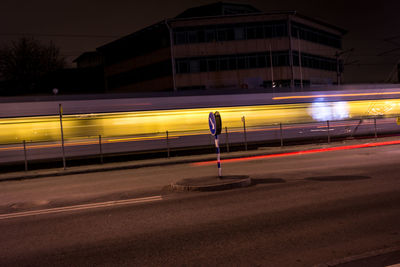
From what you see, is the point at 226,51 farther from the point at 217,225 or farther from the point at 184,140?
the point at 217,225

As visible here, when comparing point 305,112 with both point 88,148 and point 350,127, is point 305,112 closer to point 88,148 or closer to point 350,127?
point 350,127

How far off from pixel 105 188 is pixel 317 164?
23.8 ft

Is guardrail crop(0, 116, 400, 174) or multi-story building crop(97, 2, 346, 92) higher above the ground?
multi-story building crop(97, 2, 346, 92)

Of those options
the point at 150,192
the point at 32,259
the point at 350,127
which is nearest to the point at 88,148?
the point at 150,192

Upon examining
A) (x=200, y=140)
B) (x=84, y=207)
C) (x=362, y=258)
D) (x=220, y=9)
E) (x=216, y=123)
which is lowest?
(x=362, y=258)

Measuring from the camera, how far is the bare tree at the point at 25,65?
46031mm

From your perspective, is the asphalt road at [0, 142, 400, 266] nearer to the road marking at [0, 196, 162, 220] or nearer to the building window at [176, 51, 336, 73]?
the road marking at [0, 196, 162, 220]

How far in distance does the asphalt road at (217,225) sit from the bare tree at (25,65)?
41.0m

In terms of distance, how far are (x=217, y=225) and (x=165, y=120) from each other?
47.5 ft

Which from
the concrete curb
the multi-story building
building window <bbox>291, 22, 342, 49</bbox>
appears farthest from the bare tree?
the concrete curb

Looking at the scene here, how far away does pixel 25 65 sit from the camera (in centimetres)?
4675

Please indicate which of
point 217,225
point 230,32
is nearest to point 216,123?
point 217,225

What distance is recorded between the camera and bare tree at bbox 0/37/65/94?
46.0 meters

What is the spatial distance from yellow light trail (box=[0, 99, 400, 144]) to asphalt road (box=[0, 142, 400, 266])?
8444 mm
